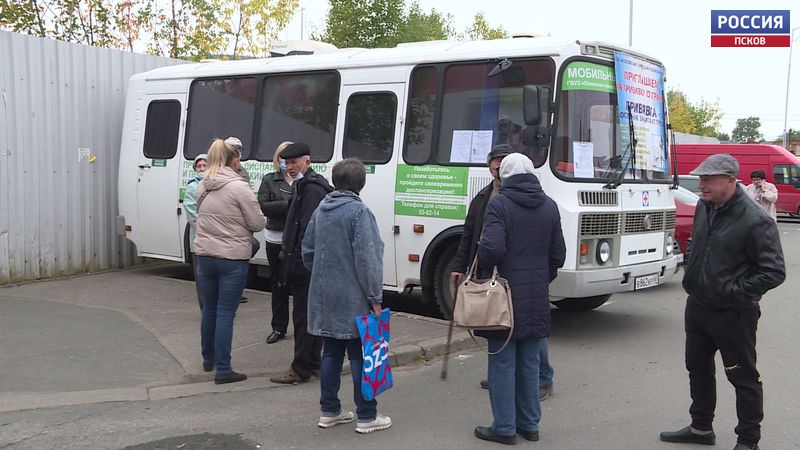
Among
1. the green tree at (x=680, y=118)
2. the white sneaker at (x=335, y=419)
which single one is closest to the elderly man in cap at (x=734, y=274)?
the white sneaker at (x=335, y=419)

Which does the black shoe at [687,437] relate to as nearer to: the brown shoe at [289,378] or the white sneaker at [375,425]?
the white sneaker at [375,425]

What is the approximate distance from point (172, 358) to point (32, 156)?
5.12 meters

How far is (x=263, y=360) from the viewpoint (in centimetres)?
667

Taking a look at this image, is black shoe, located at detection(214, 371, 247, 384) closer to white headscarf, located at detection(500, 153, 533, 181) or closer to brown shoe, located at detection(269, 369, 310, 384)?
brown shoe, located at detection(269, 369, 310, 384)

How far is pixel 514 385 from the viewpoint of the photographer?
481cm

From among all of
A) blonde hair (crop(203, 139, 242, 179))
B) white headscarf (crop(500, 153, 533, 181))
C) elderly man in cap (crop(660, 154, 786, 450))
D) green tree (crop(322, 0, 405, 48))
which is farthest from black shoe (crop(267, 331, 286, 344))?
green tree (crop(322, 0, 405, 48))

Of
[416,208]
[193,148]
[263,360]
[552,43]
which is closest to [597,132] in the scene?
[552,43]

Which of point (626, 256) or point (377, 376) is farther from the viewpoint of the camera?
point (626, 256)

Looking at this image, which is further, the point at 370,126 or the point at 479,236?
the point at 370,126

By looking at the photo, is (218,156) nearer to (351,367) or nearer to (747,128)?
(351,367)

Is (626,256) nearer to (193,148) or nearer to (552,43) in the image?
(552,43)

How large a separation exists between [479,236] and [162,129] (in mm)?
6594

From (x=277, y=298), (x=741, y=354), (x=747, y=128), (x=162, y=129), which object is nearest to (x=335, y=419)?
(x=277, y=298)

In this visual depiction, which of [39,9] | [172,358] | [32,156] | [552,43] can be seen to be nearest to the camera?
[172,358]
